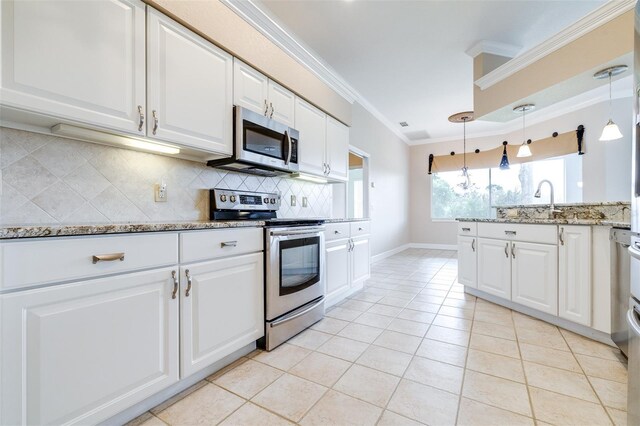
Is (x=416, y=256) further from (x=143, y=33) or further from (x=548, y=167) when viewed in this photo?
(x=143, y=33)

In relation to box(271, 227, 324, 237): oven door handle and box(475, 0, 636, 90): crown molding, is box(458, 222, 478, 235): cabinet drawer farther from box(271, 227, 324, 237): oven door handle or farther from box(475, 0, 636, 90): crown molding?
box(271, 227, 324, 237): oven door handle

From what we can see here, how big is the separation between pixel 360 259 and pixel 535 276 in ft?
5.40

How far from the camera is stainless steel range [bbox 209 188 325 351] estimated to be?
192cm

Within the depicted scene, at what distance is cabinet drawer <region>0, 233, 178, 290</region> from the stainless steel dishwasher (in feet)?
9.18

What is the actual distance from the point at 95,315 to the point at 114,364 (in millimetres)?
233

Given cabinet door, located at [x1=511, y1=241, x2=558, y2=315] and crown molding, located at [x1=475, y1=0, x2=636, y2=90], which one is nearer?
crown molding, located at [x1=475, y1=0, x2=636, y2=90]

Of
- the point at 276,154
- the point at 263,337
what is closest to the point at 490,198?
the point at 276,154

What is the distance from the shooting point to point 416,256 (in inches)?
230

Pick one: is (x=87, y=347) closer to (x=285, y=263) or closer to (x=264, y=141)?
(x=285, y=263)

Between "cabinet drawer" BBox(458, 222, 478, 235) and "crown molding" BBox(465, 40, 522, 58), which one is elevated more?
"crown molding" BBox(465, 40, 522, 58)

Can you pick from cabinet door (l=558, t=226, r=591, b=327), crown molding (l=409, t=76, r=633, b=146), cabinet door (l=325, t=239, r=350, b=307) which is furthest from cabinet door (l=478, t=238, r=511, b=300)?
crown molding (l=409, t=76, r=633, b=146)

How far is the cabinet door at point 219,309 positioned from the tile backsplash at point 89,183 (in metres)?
0.60

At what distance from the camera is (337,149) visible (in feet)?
10.8

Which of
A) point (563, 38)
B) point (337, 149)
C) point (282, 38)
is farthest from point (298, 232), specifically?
point (563, 38)
